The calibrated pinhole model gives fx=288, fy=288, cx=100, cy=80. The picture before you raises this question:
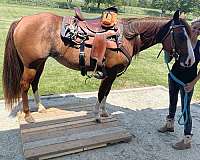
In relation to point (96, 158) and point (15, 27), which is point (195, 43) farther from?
point (15, 27)

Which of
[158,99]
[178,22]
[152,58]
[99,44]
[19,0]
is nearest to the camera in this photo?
[178,22]

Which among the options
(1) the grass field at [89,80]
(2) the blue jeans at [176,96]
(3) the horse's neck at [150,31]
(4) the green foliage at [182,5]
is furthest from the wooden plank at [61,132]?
(4) the green foliage at [182,5]

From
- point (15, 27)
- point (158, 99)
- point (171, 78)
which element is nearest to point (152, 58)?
point (158, 99)

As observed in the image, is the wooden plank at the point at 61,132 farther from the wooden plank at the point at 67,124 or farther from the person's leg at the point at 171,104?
the person's leg at the point at 171,104

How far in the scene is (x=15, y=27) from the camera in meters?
4.28

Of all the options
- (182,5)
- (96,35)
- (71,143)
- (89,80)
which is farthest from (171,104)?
(182,5)

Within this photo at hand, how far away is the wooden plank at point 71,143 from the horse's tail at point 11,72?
105cm

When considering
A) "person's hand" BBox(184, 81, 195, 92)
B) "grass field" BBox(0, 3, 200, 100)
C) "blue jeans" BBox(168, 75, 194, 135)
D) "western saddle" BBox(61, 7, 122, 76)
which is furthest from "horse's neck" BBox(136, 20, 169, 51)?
"grass field" BBox(0, 3, 200, 100)

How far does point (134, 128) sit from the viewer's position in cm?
484

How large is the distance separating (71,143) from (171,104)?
1746 mm

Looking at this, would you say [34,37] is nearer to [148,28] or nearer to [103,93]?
[103,93]

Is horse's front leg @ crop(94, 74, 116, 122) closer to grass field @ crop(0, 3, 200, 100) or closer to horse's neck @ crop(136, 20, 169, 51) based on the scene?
horse's neck @ crop(136, 20, 169, 51)

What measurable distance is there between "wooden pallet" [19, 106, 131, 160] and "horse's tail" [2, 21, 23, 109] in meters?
0.38

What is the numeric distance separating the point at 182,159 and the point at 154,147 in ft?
1.47
